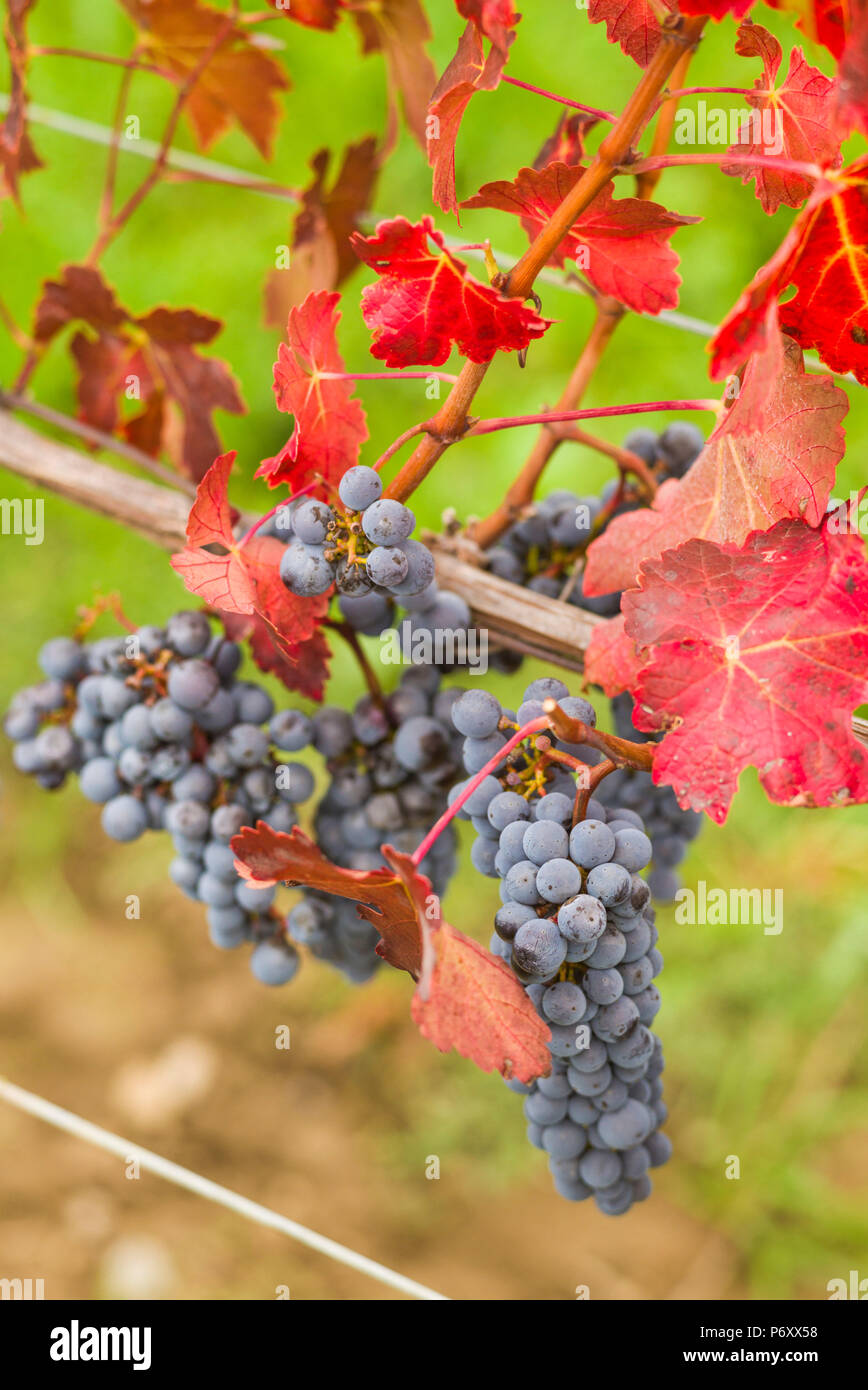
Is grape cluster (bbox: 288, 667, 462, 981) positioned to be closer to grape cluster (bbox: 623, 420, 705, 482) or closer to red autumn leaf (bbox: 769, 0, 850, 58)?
grape cluster (bbox: 623, 420, 705, 482)

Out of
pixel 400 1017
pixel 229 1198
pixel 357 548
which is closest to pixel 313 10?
pixel 357 548

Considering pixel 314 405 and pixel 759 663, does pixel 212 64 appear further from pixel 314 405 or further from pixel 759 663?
pixel 759 663

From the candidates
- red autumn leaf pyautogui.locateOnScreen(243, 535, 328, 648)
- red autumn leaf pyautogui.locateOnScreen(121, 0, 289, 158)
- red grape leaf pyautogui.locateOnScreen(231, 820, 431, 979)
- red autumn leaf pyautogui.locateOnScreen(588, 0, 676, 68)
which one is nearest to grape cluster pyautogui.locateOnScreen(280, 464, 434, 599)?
red autumn leaf pyautogui.locateOnScreen(243, 535, 328, 648)

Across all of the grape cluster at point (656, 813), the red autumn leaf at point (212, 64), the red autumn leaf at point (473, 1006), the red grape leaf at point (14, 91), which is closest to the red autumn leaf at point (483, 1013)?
the red autumn leaf at point (473, 1006)
